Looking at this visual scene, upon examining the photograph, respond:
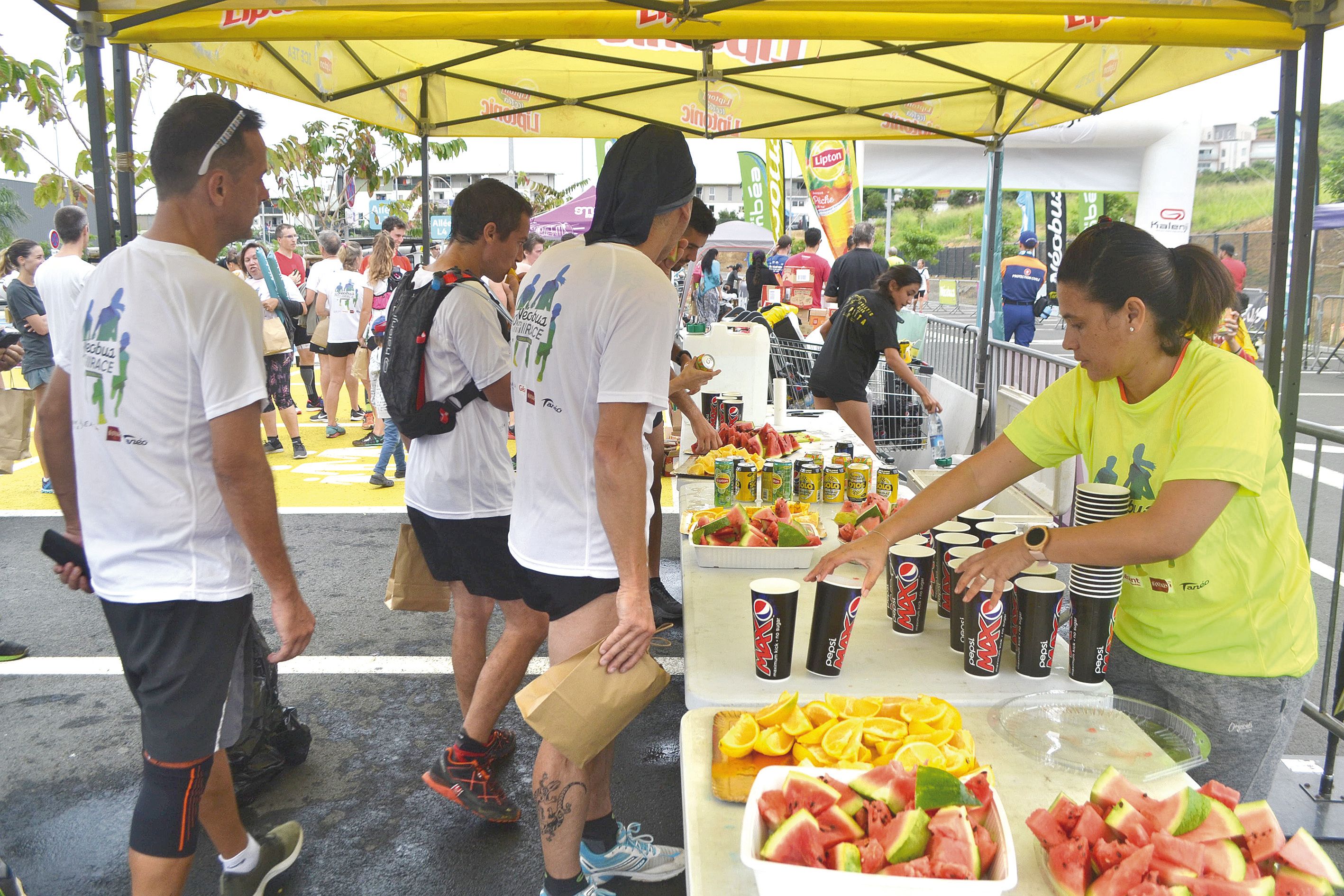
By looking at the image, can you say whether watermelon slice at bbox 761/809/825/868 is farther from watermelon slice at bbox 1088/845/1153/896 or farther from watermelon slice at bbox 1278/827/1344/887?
watermelon slice at bbox 1278/827/1344/887

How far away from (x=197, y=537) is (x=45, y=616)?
12.7 feet

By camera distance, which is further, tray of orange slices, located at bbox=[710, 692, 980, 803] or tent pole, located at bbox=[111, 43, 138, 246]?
tent pole, located at bbox=[111, 43, 138, 246]

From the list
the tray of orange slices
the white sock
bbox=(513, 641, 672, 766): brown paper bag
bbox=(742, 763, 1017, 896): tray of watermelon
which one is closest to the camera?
bbox=(742, 763, 1017, 896): tray of watermelon

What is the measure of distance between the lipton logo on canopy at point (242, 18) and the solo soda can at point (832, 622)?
116 inches

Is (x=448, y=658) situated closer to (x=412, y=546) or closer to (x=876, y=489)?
(x=412, y=546)

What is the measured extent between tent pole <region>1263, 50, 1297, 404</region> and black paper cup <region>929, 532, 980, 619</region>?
1.33 metres

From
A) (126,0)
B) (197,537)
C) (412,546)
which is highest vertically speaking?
(126,0)

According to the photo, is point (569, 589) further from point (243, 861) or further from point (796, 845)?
point (243, 861)

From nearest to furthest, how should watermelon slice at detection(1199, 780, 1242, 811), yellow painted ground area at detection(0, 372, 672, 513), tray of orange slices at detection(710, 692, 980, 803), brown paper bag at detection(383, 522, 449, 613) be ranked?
watermelon slice at detection(1199, 780, 1242, 811) → tray of orange slices at detection(710, 692, 980, 803) → brown paper bag at detection(383, 522, 449, 613) → yellow painted ground area at detection(0, 372, 672, 513)

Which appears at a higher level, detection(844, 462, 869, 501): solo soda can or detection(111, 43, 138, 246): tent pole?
detection(111, 43, 138, 246): tent pole

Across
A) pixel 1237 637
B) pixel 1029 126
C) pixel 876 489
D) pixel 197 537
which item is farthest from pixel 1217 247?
pixel 197 537

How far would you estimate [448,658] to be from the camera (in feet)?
15.5

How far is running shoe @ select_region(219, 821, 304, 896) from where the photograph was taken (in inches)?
112

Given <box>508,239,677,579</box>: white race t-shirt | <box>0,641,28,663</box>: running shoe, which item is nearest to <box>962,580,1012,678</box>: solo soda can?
<box>508,239,677,579</box>: white race t-shirt
